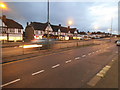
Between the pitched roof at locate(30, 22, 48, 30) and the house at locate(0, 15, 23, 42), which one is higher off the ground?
the pitched roof at locate(30, 22, 48, 30)

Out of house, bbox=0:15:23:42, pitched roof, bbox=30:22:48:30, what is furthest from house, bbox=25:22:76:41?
house, bbox=0:15:23:42

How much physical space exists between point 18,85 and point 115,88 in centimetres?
446

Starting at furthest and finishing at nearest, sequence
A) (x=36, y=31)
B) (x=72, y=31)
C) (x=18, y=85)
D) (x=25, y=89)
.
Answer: (x=72, y=31) → (x=36, y=31) → (x=18, y=85) → (x=25, y=89)

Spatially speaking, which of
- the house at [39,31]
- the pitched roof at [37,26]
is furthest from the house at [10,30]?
the pitched roof at [37,26]

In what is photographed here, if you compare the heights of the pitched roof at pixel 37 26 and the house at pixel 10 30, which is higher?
the pitched roof at pixel 37 26

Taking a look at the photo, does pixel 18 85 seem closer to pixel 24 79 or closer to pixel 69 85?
pixel 24 79

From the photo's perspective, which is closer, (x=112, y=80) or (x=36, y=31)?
(x=112, y=80)

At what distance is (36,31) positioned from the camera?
52469mm

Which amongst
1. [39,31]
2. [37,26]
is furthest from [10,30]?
[39,31]

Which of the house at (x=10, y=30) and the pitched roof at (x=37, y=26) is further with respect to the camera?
the pitched roof at (x=37, y=26)

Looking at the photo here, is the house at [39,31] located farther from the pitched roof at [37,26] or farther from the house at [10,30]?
the house at [10,30]

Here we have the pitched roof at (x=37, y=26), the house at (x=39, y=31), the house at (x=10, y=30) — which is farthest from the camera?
the pitched roof at (x=37, y=26)

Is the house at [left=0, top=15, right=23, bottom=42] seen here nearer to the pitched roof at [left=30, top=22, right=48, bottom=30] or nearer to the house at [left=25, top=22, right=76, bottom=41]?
the house at [left=25, top=22, right=76, bottom=41]

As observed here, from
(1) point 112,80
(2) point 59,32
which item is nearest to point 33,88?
(1) point 112,80
